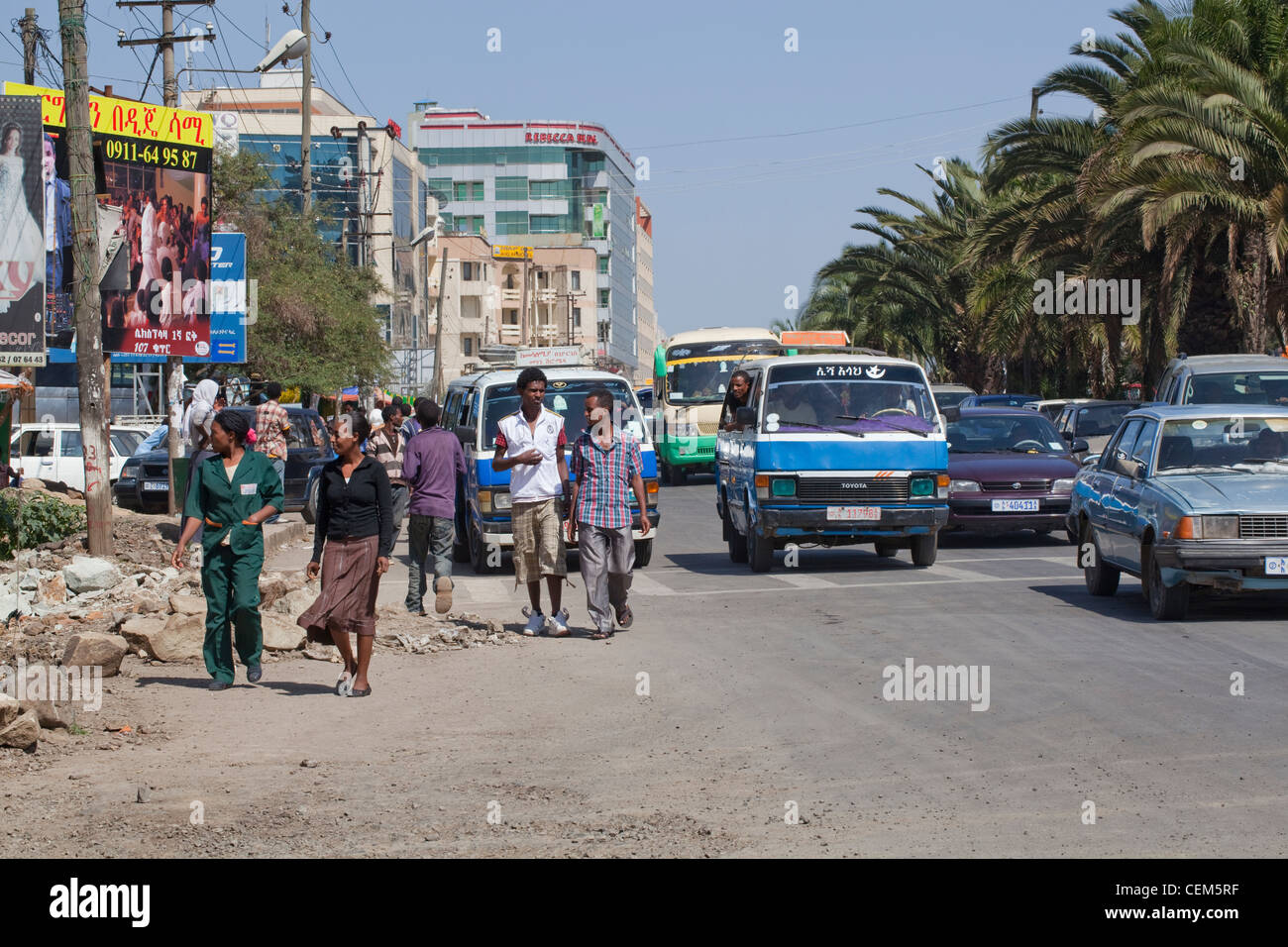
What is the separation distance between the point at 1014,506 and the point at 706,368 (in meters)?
17.7

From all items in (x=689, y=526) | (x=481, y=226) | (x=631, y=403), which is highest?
(x=481, y=226)

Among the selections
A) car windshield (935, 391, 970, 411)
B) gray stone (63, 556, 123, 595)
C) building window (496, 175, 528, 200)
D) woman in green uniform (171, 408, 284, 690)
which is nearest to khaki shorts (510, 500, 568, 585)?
woman in green uniform (171, 408, 284, 690)

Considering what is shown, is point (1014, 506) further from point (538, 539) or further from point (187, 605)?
point (187, 605)

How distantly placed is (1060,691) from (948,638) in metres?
2.34

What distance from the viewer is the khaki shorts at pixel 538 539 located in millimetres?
12547

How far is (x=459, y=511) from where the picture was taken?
19.5 meters

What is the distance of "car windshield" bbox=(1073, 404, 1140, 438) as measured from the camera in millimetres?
26359

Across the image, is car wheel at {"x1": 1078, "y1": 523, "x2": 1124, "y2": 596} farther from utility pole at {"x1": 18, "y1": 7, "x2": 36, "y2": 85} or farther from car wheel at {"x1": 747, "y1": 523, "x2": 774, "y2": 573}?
utility pole at {"x1": 18, "y1": 7, "x2": 36, "y2": 85}

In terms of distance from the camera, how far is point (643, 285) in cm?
19075

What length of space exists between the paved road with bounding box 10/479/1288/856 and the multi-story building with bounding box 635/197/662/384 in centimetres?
16686

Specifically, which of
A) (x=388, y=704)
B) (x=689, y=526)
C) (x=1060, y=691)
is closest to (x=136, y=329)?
(x=689, y=526)

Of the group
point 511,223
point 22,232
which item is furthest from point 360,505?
point 511,223
